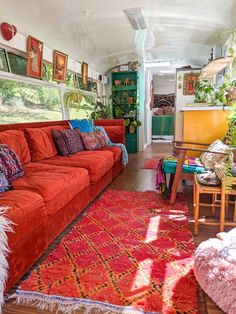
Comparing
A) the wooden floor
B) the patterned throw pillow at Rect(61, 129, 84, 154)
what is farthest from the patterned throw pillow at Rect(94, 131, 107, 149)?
the wooden floor

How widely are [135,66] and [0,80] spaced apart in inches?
169

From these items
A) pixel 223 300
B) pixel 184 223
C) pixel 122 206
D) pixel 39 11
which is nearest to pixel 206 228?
pixel 184 223

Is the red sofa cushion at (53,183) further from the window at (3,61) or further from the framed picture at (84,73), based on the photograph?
the framed picture at (84,73)

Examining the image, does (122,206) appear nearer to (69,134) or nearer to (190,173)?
(190,173)

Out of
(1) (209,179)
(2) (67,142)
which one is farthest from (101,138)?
(1) (209,179)

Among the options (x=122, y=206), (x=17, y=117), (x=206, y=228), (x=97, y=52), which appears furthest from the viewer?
(x=97, y=52)

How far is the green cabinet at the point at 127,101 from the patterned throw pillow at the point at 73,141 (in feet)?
9.94

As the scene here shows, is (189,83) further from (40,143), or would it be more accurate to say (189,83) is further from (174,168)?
(40,143)

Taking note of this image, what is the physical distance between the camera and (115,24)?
4297 millimetres

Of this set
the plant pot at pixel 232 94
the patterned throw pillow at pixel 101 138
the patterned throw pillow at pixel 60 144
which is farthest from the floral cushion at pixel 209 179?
the patterned throw pillow at pixel 101 138

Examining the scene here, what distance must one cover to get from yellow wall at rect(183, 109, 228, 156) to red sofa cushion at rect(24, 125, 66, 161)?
190 centimetres

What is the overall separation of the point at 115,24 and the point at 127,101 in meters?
2.41

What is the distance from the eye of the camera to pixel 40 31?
3.64 meters

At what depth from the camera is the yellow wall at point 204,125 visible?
3.57 m
